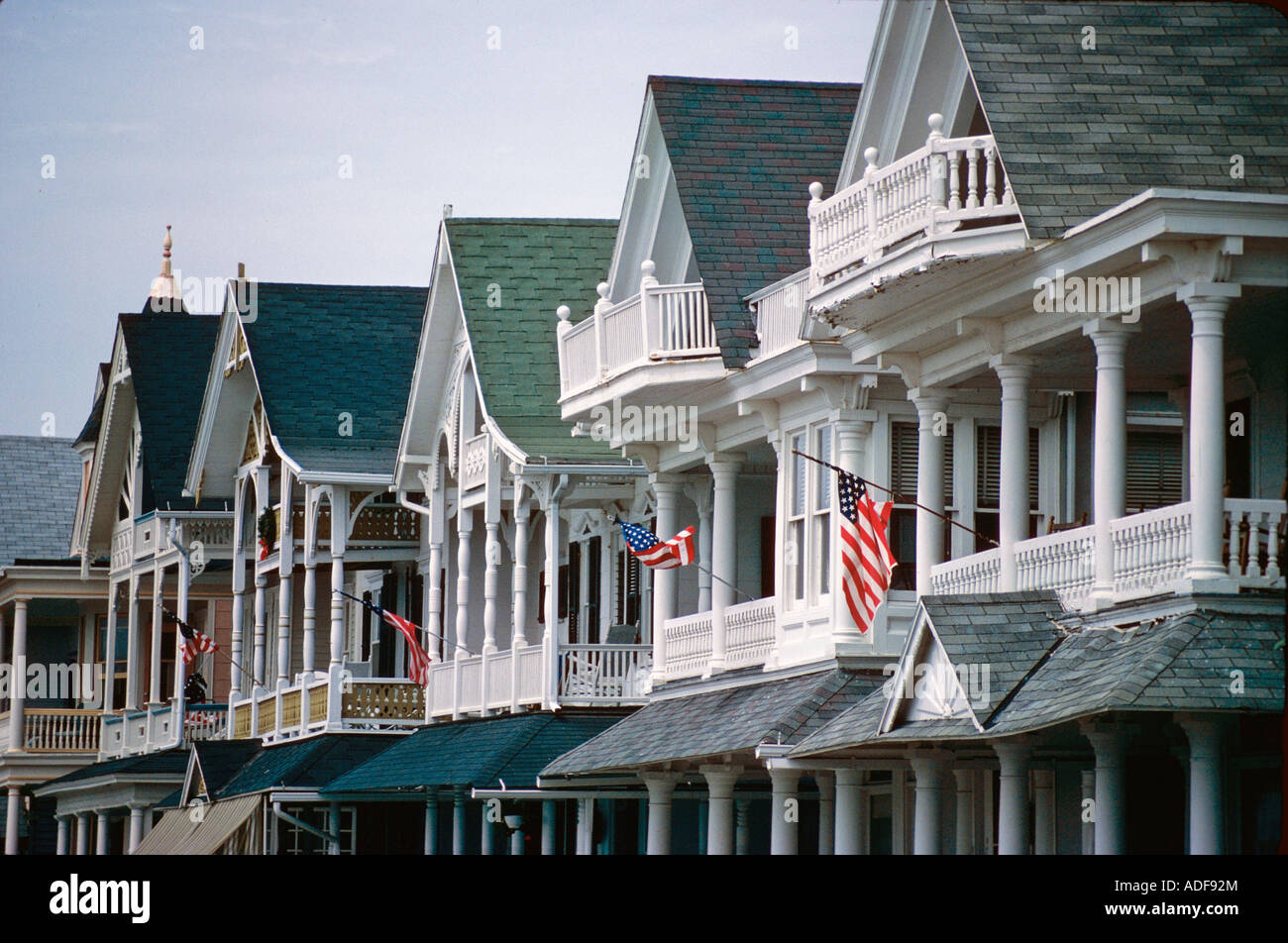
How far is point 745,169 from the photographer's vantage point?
2772 cm

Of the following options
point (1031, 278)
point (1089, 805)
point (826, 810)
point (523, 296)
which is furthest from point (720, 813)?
point (523, 296)

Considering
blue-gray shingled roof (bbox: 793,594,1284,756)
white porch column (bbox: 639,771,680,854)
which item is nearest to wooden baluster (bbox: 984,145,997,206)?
blue-gray shingled roof (bbox: 793,594,1284,756)

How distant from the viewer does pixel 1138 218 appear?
1877cm

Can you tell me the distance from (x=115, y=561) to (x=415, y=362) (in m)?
12.3

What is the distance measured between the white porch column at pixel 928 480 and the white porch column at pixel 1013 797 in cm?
329

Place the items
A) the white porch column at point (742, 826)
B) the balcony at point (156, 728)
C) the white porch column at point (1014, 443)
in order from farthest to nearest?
the balcony at point (156, 728)
the white porch column at point (742, 826)
the white porch column at point (1014, 443)

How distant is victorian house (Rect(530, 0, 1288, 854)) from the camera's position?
18.7 metres

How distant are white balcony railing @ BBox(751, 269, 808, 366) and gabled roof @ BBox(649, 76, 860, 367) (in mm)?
337

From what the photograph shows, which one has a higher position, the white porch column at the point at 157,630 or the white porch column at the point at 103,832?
the white porch column at the point at 157,630

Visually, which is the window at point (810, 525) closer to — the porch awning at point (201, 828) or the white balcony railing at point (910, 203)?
the white balcony railing at point (910, 203)

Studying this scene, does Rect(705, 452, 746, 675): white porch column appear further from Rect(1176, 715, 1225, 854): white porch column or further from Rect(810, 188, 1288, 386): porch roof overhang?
Rect(1176, 715, 1225, 854): white porch column

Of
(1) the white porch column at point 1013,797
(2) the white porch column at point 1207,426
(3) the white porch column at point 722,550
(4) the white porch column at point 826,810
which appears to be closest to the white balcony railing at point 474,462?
(3) the white porch column at point 722,550

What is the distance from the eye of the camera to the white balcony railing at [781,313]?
2506cm
